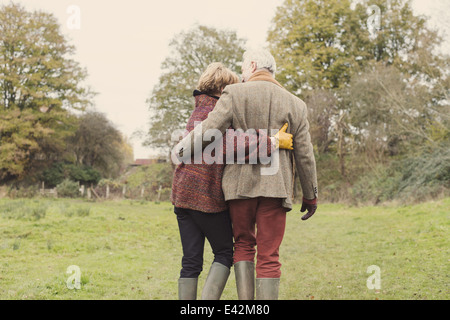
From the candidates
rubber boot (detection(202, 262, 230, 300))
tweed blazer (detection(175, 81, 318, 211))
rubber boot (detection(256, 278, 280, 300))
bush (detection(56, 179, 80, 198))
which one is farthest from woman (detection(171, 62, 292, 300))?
bush (detection(56, 179, 80, 198))

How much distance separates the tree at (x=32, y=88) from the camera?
26.5 metres

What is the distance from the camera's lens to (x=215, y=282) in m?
3.01

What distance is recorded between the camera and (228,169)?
10.2ft

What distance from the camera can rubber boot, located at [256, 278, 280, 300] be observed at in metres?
2.91

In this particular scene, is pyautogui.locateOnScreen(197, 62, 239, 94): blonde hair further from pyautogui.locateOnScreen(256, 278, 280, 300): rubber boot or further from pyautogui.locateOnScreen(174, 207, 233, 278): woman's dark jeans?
pyautogui.locateOnScreen(256, 278, 280, 300): rubber boot

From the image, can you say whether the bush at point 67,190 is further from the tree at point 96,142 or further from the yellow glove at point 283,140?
the yellow glove at point 283,140

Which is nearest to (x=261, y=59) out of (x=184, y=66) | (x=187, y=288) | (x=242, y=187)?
(x=242, y=187)

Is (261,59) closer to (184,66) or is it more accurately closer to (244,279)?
(244,279)

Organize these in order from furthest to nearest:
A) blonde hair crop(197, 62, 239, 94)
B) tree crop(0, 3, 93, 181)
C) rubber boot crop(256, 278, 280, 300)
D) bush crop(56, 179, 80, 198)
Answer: tree crop(0, 3, 93, 181)
bush crop(56, 179, 80, 198)
blonde hair crop(197, 62, 239, 94)
rubber boot crop(256, 278, 280, 300)

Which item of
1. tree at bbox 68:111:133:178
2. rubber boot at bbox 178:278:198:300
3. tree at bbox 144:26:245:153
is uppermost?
tree at bbox 144:26:245:153

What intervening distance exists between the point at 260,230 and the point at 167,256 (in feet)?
18.4

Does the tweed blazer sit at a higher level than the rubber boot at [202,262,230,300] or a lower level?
higher

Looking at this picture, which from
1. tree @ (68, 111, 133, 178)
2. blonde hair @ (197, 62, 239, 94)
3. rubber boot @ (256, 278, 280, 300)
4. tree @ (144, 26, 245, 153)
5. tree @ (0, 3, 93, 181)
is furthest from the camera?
tree @ (68, 111, 133, 178)

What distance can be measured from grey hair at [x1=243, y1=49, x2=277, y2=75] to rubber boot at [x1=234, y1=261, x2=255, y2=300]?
142cm
